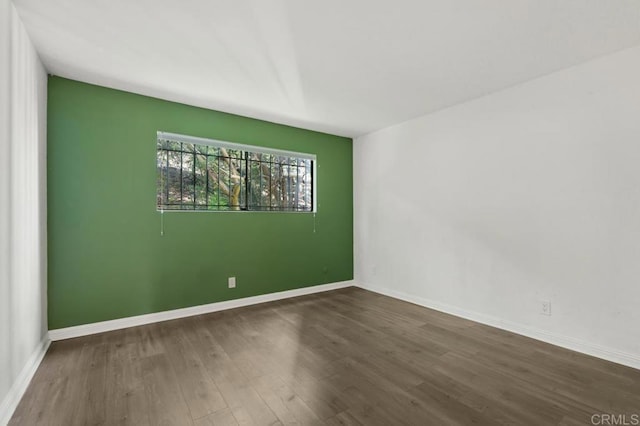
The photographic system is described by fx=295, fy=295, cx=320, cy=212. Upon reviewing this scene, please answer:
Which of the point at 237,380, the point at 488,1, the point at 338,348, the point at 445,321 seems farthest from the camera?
the point at 445,321

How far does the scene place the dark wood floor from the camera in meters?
1.69

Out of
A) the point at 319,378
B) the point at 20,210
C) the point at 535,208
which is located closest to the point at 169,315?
the point at 20,210

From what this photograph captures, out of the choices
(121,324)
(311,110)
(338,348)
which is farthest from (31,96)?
(338,348)

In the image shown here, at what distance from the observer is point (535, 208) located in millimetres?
2783

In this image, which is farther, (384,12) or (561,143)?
(561,143)

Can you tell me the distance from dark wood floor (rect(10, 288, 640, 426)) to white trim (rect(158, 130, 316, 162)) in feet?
6.66

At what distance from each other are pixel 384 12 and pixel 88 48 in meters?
2.25

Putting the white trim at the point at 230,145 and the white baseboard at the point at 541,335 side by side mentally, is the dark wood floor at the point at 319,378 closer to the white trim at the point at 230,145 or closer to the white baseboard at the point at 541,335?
the white baseboard at the point at 541,335

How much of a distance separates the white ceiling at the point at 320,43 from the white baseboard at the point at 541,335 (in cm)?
236

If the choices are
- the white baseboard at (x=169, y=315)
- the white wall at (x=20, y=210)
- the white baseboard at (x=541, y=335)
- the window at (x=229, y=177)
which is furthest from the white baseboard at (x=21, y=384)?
the white baseboard at (x=541, y=335)

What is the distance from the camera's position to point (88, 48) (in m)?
2.29

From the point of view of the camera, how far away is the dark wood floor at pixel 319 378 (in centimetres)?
169

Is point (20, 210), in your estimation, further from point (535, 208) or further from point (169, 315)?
point (535, 208)

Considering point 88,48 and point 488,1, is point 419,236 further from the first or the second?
point 88,48
